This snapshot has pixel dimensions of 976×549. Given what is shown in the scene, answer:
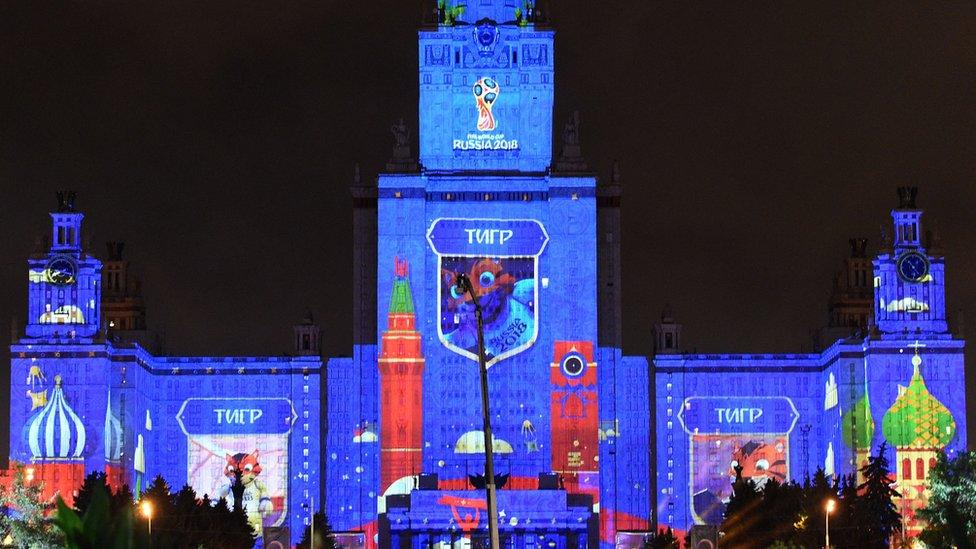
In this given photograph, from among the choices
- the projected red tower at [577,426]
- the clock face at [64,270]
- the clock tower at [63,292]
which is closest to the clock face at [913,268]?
the projected red tower at [577,426]

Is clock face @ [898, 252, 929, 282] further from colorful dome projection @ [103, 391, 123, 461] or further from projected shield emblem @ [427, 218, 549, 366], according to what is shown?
colorful dome projection @ [103, 391, 123, 461]

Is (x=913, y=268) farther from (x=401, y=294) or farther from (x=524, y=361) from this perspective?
(x=401, y=294)

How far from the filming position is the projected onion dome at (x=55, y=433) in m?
155

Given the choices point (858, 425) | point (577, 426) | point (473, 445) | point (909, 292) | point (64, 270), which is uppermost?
point (64, 270)

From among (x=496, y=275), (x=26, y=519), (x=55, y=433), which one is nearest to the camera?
(x=26, y=519)

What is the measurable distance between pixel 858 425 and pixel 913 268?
13.5 meters

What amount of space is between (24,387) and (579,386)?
4504 centimetres

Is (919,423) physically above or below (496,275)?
below

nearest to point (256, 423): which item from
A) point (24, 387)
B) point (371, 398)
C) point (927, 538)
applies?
point (371, 398)

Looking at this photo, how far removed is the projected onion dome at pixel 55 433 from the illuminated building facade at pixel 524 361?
72.5 feet

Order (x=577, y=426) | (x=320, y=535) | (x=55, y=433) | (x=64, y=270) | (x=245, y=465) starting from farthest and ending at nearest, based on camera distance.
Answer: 1. (x=245, y=465)
2. (x=577, y=426)
3. (x=64, y=270)
4. (x=55, y=433)
5. (x=320, y=535)

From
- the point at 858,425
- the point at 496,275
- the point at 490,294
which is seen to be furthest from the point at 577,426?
the point at 858,425

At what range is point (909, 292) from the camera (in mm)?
161000

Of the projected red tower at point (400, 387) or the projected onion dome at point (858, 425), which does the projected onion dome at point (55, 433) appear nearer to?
the projected red tower at point (400, 387)
